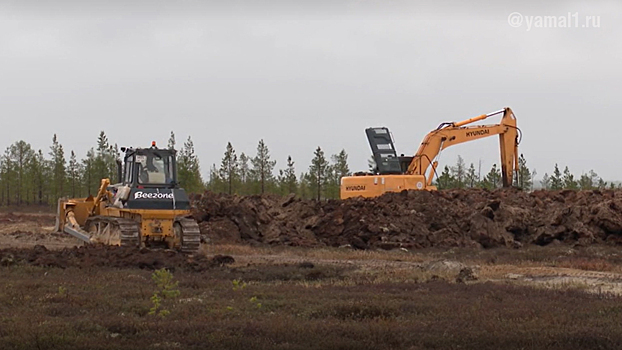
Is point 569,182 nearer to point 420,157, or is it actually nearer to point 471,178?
point 471,178

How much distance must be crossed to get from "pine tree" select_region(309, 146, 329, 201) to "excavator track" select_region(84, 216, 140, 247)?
36548 mm

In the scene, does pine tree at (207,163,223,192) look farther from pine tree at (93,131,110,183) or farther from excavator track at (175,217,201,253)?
excavator track at (175,217,201,253)

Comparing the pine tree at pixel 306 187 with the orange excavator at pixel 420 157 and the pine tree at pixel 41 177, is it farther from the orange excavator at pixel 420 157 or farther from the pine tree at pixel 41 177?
the orange excavator at pixel 420 157

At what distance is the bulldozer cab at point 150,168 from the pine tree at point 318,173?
38.2 meters

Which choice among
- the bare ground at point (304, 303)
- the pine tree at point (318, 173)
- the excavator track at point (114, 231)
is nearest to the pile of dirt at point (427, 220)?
the bare ground at point (304, 303)

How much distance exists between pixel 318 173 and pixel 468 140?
29.2m

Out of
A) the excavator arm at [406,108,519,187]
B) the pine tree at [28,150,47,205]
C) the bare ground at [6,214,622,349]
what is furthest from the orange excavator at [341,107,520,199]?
the pine tree at [28,150,47,205]

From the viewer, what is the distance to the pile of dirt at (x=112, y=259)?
62.0ft

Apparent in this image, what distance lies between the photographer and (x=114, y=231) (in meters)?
22.6

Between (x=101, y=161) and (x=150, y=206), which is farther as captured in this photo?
(x=101, y=161)

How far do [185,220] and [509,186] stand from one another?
620 inches

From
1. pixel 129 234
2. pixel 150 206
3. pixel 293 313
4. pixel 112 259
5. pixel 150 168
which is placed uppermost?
pixel 150 168

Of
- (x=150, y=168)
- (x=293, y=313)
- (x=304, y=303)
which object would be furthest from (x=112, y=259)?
(x=293, y=313)

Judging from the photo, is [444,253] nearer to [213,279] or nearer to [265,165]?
[213,279]
